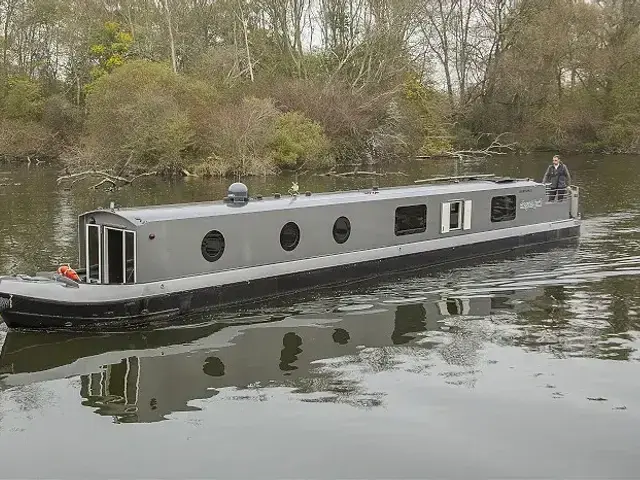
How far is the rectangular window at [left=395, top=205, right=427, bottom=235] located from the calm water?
1161 mm

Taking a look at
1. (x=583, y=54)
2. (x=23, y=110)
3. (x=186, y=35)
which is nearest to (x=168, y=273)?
(x=186, y=35)

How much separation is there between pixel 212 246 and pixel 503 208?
783 cm

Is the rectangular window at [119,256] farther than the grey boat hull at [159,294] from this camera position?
Yes

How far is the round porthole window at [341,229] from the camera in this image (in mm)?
Result: 14310

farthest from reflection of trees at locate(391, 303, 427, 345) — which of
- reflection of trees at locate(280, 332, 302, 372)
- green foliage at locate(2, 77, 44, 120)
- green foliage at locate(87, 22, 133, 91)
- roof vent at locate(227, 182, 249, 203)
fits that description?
green foliage at locate(2, 77, 44, 120)

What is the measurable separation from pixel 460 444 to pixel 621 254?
10.7 m

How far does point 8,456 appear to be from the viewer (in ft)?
25.4

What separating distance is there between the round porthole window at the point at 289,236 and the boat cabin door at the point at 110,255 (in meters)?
2.84

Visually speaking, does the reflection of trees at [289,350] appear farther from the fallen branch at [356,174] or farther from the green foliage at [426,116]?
the green foliage at [426,116]

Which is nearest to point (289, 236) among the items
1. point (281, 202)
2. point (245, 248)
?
point (281, 202)

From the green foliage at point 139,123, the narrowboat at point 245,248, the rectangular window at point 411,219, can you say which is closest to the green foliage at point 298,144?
the green foliage at point 139,123

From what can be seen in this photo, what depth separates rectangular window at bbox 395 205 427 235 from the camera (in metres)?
15.4

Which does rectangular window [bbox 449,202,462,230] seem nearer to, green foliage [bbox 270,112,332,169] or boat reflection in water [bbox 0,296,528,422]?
boat reflection in water [bbox 0,296,528,422]

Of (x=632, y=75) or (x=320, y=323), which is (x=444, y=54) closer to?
(x=632, y=75)
